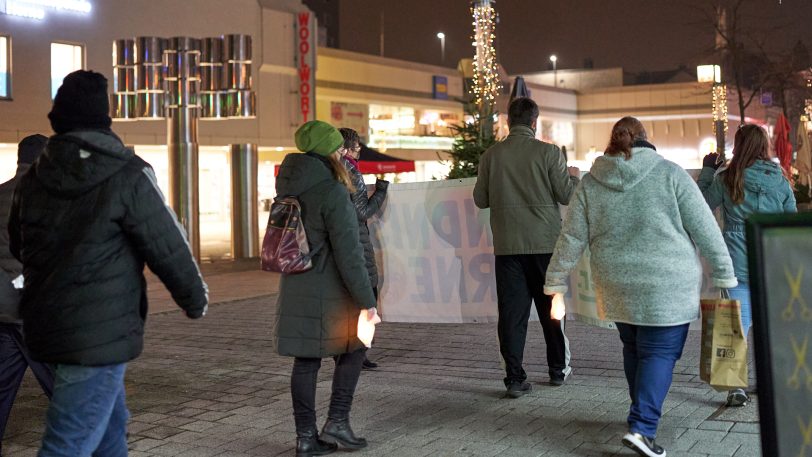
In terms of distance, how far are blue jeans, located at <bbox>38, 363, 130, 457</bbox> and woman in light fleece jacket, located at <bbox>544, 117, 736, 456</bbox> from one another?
8.79 feet

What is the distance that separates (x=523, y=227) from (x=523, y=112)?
2.77ft

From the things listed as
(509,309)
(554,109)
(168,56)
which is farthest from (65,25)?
(554,109)

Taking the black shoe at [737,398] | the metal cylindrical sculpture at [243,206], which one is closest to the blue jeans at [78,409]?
the black shoe at [737,398]

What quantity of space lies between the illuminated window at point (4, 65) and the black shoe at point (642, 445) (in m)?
24.1

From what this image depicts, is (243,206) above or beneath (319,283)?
above

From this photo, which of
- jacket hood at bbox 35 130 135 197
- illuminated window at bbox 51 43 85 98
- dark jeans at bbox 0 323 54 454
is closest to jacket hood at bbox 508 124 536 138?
dark jeans at bbox 0 323 54 454

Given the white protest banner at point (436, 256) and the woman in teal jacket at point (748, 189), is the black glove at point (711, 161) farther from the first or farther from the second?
the white protest banner at point (436, 256)

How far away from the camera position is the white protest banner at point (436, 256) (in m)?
9.09

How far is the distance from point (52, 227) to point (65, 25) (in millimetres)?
25054

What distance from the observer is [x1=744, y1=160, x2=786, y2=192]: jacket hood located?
671 centimetres

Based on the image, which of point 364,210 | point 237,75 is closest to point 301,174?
point 364,210

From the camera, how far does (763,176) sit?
6715 millimetres

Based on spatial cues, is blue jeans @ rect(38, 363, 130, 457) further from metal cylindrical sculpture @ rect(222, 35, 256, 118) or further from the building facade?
metal cylindrical sculpture @ rect(222, 35, 256, 118)

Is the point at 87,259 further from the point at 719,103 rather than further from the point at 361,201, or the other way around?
the point at 719,103
